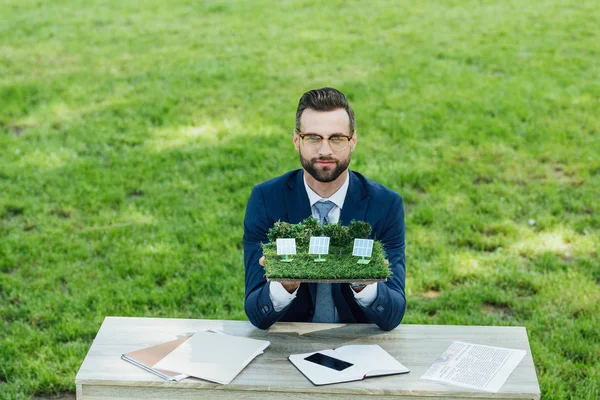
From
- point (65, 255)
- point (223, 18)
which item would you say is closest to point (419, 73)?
point (223, 18)

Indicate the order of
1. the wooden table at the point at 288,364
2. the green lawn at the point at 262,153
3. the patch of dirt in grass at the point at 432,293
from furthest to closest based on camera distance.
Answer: the patch of dirt in grass at the point at 432,293, the green lawn at the point at 262,153, the wooden table at the point at 288,364

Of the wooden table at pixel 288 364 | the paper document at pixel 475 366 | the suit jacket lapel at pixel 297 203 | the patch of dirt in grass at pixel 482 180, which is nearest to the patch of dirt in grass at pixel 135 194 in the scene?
the patch of dirt in grass at pixel 482 180

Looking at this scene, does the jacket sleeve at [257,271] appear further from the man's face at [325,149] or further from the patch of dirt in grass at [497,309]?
the patch of dirt in grass at [497,309]

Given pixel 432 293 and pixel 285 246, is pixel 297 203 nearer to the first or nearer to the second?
pixel 285 246

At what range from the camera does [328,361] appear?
398 cm

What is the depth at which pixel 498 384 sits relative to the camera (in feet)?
12.4

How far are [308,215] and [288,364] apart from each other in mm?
888

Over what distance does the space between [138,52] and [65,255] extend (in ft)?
18.4

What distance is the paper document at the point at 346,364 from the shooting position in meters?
3.83

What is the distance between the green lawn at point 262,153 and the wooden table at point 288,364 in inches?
52.9

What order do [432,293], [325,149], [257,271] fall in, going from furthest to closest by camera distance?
[432,293]
[257,271]
[325,149]

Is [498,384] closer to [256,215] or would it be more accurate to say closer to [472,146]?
[256,215]

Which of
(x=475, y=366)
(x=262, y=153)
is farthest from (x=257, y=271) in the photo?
(x=262, y=153)

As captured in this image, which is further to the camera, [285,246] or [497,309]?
[497,309]
